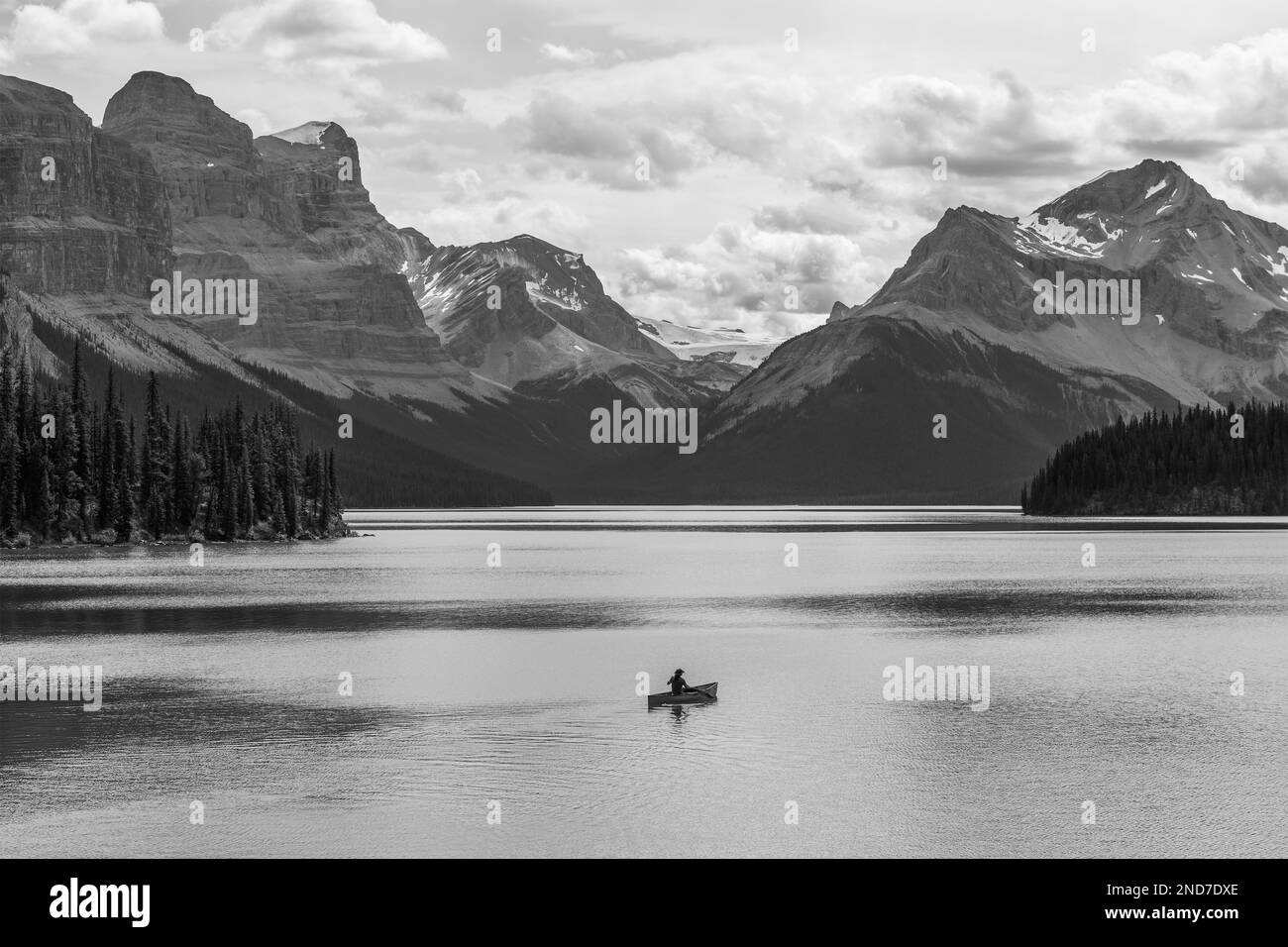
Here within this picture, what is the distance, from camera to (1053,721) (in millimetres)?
66375

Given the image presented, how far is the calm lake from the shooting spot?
4778cm

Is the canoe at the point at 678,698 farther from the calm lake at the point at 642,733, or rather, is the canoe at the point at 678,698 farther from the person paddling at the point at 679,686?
the calm lake at the point at 642,733

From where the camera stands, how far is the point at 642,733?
212ft

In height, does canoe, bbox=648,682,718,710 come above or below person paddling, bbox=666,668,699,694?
below

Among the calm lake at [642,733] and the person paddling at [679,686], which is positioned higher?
the person paddling at [679,686]

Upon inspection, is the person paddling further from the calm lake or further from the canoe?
the calm lake

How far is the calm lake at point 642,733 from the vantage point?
157 feet

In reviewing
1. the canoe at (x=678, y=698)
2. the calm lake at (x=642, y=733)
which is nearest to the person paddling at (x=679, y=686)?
the canoe at (x=678, y=698)

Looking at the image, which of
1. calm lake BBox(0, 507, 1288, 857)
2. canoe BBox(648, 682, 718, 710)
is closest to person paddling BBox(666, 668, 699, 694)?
canoe BBox(648, 682, 718, 710)

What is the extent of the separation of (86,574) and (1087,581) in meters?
101
